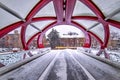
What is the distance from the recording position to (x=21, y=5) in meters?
19.8

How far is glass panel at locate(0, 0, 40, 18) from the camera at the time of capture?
57.9 feet

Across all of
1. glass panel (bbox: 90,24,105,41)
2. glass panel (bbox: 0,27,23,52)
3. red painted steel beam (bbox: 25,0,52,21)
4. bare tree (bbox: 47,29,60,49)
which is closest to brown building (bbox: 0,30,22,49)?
glass panel (bbox: 0,27,23,52)

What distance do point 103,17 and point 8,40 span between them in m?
67.7

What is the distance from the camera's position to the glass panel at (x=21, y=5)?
1763 centimetres

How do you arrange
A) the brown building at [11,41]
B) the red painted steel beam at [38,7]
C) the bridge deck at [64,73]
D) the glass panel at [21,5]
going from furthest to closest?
the brown building at [11,41], the red painted steel beam at [38,7], the glass panel at [21,5], the bridge deck at [64,73]

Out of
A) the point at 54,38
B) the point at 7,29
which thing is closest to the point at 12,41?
the point at 54,38

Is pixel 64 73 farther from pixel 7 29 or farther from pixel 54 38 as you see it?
pixel 54 38

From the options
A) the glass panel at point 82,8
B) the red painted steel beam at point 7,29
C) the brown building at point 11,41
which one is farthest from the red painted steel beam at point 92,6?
the brown building at point 11,41

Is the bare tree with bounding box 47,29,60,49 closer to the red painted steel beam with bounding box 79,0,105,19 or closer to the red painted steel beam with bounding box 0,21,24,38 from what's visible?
the red painted steel beam with bounding box 0,21,24,38

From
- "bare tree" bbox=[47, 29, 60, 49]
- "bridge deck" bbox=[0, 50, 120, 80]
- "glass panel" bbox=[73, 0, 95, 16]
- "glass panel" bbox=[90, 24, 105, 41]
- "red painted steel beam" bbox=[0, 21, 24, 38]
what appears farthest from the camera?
"bare tree" bbox=[47, 29, 60, 49]

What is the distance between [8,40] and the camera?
281 ft

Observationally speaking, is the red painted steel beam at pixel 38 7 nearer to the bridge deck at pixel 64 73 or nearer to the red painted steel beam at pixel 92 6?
the red painted steel beam at pixel 92 6

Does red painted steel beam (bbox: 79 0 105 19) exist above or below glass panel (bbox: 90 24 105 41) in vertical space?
above

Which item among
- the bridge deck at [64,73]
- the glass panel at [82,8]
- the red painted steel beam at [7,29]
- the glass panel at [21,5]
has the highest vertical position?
the glass panel at [82,8]
